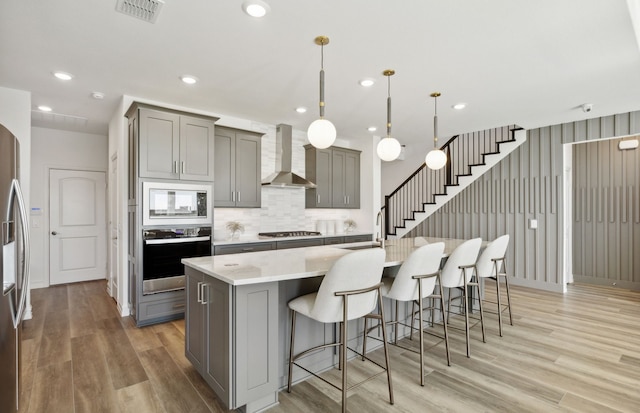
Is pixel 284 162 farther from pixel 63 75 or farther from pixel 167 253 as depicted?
pixel 63 75

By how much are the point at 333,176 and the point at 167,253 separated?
317cm

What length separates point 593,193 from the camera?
225 inches

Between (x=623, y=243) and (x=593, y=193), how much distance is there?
3.03ft

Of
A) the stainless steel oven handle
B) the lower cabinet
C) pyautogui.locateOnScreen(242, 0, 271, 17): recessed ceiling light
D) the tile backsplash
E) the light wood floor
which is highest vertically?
pyautogui.locateOnScreen(242, 0, 271, 17): recessed ceiling light

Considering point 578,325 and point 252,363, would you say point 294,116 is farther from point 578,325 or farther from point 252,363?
point 578,325

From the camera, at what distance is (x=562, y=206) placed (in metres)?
5.36

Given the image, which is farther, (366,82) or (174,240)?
(174,240)

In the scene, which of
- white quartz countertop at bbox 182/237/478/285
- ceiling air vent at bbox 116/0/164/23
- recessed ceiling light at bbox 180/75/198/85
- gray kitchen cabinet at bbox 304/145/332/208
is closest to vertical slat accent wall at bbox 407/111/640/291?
A: gray kitchen cabinet at bbox 304/145/332/208

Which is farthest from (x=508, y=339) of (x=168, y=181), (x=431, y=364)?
(x=168, y=181)

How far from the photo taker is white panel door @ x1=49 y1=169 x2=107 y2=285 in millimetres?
5613

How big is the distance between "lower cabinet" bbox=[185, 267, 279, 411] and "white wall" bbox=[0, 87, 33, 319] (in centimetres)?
307

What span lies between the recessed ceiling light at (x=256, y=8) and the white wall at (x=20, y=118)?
10.7 feet

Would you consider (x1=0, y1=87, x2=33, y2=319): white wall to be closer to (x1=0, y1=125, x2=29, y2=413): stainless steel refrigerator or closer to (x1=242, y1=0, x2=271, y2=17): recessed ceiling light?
(x1=0, y1=125, x2=29, y2=413): stainless steel refrigerator

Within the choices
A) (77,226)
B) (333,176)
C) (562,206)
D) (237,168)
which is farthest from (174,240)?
(562,206)
